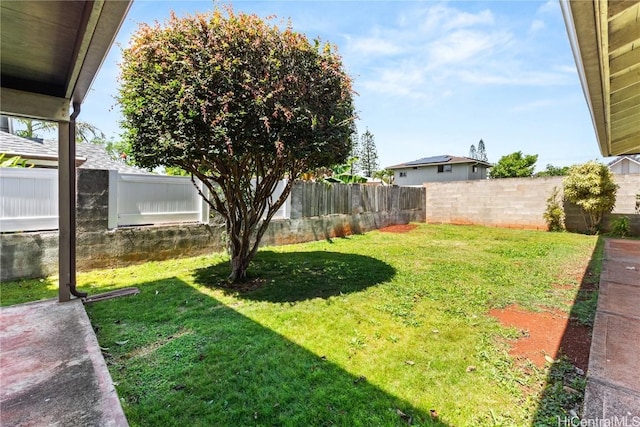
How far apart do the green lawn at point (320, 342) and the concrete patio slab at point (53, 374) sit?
0.54 ft

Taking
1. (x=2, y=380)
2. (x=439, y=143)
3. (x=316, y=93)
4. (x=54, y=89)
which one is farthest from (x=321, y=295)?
(x=439, y=143)

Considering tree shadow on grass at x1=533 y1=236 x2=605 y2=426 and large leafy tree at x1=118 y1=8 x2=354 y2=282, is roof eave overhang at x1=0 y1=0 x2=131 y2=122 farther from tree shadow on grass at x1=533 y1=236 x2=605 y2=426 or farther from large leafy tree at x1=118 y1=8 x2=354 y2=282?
tree shadow on grass at x1=533 y1=236 x2=605 y2=426

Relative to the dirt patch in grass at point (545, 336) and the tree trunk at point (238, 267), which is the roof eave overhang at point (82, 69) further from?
the dirt patch in grass at point (545, 336)

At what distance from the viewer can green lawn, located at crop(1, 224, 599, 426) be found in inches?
83.7

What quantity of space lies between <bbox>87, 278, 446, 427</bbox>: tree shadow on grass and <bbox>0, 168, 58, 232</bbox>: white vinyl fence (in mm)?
2472

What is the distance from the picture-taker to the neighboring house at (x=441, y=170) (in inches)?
945

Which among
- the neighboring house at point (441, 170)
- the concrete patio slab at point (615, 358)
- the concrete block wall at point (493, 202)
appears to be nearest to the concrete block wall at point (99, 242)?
the concrete patio slab at point (615, 358)

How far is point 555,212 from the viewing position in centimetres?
1212

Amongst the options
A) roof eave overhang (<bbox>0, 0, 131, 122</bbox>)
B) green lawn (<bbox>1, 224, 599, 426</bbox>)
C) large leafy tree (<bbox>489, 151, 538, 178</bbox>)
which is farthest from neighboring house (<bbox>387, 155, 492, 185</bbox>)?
roof eave overhang (<bbox>0, 0, 131, 122</bbox>)

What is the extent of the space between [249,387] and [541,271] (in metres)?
6.05

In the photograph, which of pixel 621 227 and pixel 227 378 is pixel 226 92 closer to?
pixel 227 378

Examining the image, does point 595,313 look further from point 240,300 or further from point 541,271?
point 240,300

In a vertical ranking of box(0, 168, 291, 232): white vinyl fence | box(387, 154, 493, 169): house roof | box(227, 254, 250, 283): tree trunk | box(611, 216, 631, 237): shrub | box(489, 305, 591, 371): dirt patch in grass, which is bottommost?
box(489, 305, 591, 371): dirt patch in grass

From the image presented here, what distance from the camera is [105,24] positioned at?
2.15 m
